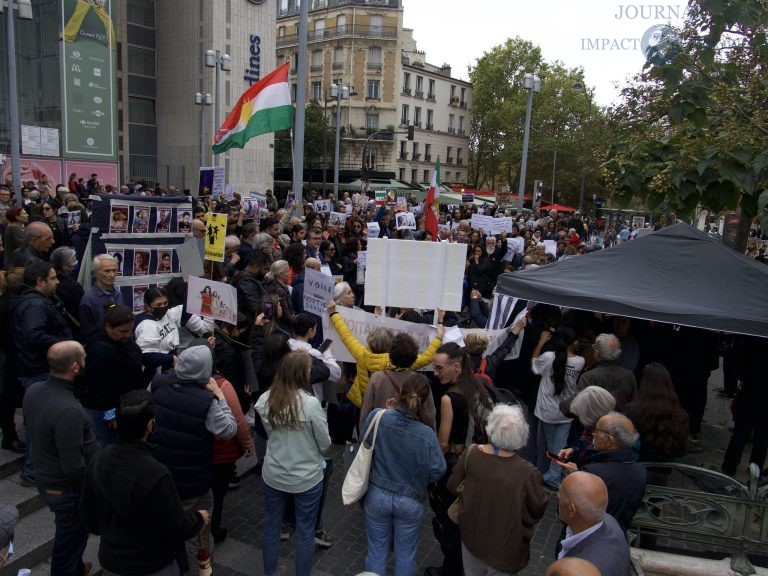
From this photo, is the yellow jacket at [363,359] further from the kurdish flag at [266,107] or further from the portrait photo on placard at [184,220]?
the kurdish flag at [266,107]

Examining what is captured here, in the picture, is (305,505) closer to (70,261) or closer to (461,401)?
(461,401)

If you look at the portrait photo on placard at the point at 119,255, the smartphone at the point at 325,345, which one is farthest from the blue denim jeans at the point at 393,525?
the portrait photo on placard at the point at 119,255

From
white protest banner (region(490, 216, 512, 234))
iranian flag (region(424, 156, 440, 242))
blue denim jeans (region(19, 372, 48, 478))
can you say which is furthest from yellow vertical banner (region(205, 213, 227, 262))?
white protest banner (region(490, 216, 512, 234))

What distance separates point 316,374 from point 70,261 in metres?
2.86

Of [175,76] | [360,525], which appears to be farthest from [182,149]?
[360,525]

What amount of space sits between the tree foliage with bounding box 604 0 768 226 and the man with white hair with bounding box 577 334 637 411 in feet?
5.85

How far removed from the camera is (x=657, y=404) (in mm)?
4230

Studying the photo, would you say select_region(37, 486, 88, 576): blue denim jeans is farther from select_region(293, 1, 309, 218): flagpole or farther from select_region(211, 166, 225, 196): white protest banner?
select_region(211, 166, 225, 196): white protest banner

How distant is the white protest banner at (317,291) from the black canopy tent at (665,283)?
5.79ft

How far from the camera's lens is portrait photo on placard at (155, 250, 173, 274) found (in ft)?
22.5

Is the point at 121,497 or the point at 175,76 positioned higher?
the point at 175,76

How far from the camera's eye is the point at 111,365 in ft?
13.6

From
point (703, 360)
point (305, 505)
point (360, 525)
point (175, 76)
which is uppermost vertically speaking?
point (175, 76)

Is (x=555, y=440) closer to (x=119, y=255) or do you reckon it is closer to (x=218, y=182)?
(x=119, y=255)
